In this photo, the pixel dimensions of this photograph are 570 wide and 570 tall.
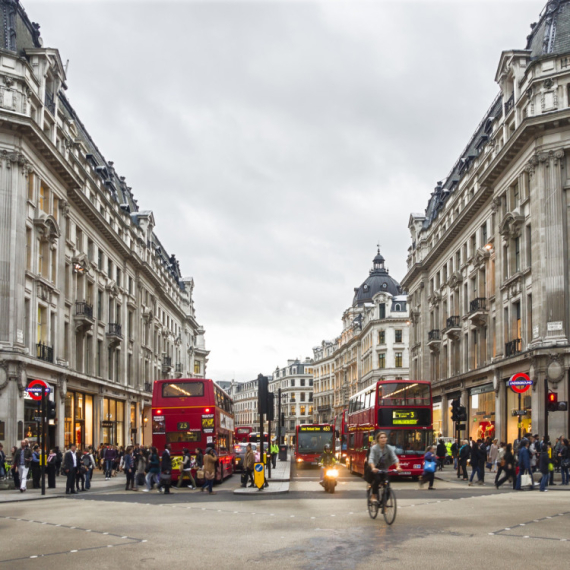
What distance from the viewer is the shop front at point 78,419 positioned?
43406mm

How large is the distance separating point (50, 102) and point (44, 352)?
1286cm

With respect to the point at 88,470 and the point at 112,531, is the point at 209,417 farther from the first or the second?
the point at 112,531

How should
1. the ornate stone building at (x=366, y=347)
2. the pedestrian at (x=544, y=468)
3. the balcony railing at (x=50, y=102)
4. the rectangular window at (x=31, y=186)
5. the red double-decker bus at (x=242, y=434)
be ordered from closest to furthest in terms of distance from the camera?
the pedestrian at (x=544, y=468)
the rectangular window at (x=31, y=186)
the balcony railing at (x=50, y=102)
the red double-decker bus at (x=242, y=434)
the ornate stone building at (x=366, y=347)

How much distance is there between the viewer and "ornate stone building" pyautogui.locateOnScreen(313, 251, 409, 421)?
99812 mm

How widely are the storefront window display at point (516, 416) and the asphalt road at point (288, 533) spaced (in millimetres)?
15538

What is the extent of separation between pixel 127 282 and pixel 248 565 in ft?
174

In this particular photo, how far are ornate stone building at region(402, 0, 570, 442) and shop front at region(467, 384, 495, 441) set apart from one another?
64 millimetres

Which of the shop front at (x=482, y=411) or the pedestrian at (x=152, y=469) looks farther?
the shop front at (x=482, y=411)

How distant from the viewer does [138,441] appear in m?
63.9

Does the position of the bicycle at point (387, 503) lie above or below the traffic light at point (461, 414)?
below

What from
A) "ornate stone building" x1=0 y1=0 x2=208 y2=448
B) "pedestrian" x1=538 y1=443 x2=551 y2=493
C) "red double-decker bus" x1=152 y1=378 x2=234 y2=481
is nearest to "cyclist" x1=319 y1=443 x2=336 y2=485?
"red double-decker bus" x1=152 y1=378 x2=234 y2=481

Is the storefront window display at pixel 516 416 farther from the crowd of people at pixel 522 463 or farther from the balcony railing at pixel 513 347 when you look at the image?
the crowd of people at pixel 522 463

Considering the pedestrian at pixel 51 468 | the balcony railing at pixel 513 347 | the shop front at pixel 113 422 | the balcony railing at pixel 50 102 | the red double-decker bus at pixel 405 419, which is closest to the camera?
the pedestrian at pixel 51 468

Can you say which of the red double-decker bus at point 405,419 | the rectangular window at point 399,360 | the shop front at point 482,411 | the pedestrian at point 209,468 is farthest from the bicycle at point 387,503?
the rectangular window at point 399,360
